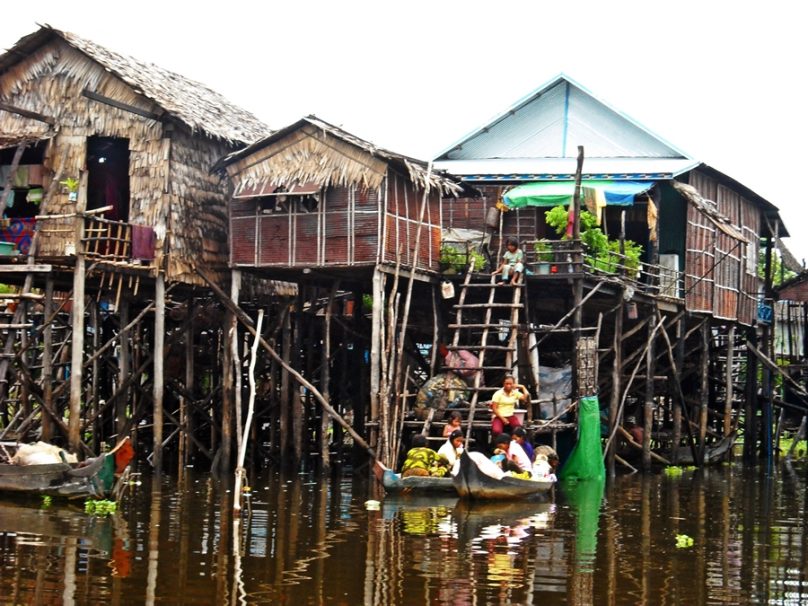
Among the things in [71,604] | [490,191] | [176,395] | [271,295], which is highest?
[490,191]

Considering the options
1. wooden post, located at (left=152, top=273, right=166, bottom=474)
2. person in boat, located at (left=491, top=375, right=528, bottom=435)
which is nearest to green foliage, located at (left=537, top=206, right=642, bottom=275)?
person in boat, located at (left=491, top=375, right=528, bottom=435)

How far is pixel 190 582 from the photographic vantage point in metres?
11.3

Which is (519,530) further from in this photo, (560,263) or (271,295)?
(271,295)

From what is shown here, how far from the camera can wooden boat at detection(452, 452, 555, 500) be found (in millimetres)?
17344

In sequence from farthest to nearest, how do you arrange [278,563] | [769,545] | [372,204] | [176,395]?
[176,395] < [372,204] < [769,545] < [278,563]

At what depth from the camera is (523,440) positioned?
19.1 meters

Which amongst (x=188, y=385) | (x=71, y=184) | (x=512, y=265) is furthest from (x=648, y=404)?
(x=71, y=184)

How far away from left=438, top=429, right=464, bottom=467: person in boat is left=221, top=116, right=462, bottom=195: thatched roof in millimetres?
4350

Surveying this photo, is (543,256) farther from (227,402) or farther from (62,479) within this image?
(62,479)

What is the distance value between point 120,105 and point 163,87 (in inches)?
42.2

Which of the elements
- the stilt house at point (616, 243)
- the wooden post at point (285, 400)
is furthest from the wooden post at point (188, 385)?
the stilt house at point (616, 243)

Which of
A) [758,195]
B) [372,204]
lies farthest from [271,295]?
[758,195]

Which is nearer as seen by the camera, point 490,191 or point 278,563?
point 278,563

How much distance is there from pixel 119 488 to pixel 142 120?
758cm
